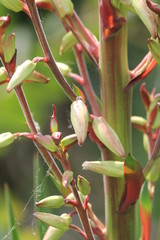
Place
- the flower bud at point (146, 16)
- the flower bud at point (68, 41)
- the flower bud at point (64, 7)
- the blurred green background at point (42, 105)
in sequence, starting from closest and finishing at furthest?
the flower bud at point (146, 16) < the flower bud at point (64, 7) < the flower bud at point (68, 41) < the blurred green background at point (42, 105)

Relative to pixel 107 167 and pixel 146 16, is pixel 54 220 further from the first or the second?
pixel 146 16

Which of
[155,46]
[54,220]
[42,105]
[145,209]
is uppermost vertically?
[155,46]

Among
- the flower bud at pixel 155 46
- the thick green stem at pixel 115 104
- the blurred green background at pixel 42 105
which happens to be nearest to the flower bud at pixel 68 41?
the thick green stem at pixel 115 104

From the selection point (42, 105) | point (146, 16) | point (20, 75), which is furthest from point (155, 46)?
point (42, 105)

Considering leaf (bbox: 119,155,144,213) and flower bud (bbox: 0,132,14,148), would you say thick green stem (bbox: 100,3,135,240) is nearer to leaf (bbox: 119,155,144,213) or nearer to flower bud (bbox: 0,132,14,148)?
leaf (bbox: 119,155,144,213)

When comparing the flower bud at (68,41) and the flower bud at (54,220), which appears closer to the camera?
the flower bud at (54,220)

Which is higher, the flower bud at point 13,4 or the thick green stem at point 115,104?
the flower bud at point 13,4

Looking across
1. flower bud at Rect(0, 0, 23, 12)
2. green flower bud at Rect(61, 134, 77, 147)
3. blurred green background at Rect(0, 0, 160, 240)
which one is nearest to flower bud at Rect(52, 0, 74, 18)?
flower bud at Rect(0, 0, 23, 12)

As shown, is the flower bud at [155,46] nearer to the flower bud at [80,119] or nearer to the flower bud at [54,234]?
the flower bud at [80,119]
